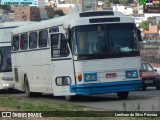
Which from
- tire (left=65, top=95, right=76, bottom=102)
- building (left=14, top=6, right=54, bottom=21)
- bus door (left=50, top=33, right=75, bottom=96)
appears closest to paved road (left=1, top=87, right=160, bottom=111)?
tire (left=65, top=95, right=76, bottom=102)

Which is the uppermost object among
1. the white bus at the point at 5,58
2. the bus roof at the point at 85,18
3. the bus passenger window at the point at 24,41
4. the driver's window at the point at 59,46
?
the bus roof at the point at 85,18

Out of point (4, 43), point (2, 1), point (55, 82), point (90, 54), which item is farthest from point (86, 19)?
point (2, 1)

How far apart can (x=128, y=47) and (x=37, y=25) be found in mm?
5195

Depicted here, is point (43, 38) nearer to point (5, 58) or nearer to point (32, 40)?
point (32, 40)

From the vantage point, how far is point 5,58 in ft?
112

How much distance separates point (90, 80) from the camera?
23.2 meters

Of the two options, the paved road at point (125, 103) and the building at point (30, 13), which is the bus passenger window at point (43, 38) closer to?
the paved road at point (125, 103)

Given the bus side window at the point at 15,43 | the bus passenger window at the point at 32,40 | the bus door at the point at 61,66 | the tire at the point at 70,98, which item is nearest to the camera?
the bus door at the point at 61,66

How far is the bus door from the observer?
77.7 feet

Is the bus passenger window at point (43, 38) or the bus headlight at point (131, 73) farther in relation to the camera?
the bus passenger window at point (43, 38)

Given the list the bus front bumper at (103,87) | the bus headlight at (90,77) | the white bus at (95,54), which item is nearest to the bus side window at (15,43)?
the white bus at (95,54)

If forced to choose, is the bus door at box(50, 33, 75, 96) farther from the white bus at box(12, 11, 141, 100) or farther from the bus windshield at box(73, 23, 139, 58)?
the bus windshield at box(73, 23, 139, 58)

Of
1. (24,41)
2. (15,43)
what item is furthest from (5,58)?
(24,41)

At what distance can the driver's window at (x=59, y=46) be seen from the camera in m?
23.9
